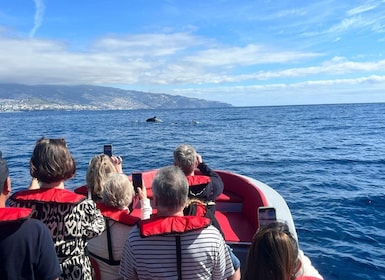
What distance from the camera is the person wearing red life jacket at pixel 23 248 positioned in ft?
7.79

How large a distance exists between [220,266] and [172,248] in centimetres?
45

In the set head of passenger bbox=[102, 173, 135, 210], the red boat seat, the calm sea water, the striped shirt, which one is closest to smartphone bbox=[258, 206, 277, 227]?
the striped shirt

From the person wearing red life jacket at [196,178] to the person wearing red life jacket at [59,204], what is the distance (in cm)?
189

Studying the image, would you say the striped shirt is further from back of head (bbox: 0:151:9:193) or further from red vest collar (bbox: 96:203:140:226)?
back of head (bbox: 0:151:9:193)

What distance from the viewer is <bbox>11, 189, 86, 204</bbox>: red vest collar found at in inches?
112

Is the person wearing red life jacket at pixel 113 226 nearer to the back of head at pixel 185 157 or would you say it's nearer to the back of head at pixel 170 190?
the back of head at pixel 170 190

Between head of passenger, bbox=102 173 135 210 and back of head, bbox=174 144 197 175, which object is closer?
head of passenger, bbox=102 173 135 210

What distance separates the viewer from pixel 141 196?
166 inches

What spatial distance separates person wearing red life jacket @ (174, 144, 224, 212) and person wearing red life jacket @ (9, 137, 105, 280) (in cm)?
189

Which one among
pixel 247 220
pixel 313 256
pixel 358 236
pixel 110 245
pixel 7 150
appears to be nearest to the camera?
pixel 110 245

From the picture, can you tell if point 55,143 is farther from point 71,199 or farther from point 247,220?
point 247,220

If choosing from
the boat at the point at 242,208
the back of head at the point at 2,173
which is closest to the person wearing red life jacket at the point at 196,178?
the boat at the point at 242,208

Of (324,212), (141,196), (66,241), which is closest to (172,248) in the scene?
(66,241)

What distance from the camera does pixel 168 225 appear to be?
2.76 metres
